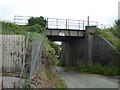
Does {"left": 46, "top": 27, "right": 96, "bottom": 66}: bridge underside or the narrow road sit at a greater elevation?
{"left": 46, "top": 27, "right": 96, "bottom": 66}: bridge underside

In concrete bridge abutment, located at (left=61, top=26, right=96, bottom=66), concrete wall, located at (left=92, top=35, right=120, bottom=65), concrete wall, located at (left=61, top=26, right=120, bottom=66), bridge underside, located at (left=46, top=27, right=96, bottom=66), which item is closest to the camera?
concrete wall, located at (left=92, top=35, right=120, bottom=65)

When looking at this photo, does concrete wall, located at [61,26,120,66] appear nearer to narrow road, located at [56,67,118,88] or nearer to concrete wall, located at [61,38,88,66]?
concrete wall, located at [61,38,88,66]

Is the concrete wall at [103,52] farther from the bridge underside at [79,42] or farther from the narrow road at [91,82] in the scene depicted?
the narrow road at [91,82]

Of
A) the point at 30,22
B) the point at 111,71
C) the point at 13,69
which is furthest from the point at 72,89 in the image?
the point at 30,22

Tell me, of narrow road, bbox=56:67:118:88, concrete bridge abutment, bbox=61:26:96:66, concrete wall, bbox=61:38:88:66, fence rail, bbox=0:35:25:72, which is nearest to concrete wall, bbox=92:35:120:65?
concrete bridge abutment, bbox=61:26:96:66

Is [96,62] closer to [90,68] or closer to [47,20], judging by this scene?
[90,68]

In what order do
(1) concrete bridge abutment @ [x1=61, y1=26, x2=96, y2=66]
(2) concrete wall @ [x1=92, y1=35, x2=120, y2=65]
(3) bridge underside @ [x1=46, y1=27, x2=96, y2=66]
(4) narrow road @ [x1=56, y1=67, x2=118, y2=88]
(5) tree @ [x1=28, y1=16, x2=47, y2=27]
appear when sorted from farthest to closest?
(1) concrete bridge abutment @ [x1=61, y1=26, x2=96, y2=66] → (3) bridge underside @ [x1=46, y1=27, x2=96, y2=66] → (5) tree @ [x1=28, y1=16, x2=47, y2=27] → (2) concrete wall @ [x1=92, y1=35, x2=120, y2=65] → (4) narrow road @ [x1=56, y1=67, x2=118, y2=88]

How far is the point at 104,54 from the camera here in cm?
1773

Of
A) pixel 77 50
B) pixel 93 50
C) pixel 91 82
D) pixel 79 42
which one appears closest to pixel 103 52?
pixel 93 50

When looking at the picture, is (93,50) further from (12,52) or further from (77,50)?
(12,52)

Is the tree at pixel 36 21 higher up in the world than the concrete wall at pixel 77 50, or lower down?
higher up

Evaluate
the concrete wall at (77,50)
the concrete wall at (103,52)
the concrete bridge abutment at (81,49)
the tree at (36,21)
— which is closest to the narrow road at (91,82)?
the concrete wall at (103,52)

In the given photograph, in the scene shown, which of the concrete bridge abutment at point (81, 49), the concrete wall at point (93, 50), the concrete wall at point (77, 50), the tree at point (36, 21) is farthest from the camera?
the concrete wall at point (77, 50)

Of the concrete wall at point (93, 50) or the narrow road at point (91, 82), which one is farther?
the concrete wall at point (93, 50)
